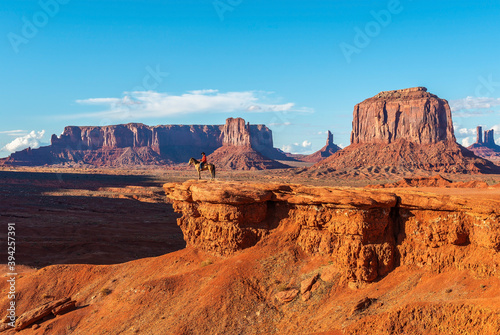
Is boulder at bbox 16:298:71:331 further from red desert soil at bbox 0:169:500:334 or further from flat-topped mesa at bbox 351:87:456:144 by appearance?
flat-topped mesa at bbox 351:87:456:144

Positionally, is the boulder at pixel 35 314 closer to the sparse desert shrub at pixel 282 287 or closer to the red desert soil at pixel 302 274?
the red desert soil at pixel 302 274

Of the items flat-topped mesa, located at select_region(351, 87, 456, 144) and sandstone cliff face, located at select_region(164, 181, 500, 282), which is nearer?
sandstone cliff face, located at select_region(164, 181, 500, 282)

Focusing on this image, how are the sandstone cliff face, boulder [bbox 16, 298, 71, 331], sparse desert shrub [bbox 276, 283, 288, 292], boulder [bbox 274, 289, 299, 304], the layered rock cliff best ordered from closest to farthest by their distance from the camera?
the sandstone cliff face
boulder [bbox 274, 289, 299, 304]
sparse desert shrub [bbox 276, 283, 288, 292]
boulder [bbox 16, 298, 71, 331]
the layered rock cliff

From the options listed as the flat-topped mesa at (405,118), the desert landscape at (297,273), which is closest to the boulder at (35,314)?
the desert landscape at (297,273)

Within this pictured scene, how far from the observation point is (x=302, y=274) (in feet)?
47.8

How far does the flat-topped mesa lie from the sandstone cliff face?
130 meters

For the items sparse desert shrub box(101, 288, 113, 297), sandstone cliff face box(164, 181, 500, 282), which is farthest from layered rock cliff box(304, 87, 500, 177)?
sparse desert shrub box(101, 288, 113, 297)

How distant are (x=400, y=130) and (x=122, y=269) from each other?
5294 inches

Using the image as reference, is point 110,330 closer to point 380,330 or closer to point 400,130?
point 380,330

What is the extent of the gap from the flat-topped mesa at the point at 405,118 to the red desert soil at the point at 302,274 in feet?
422

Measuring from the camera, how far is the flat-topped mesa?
132 m

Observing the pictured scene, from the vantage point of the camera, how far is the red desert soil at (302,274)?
11.8 metres

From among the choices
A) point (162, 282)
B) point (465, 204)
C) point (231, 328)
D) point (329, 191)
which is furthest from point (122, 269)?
point (465, 204)

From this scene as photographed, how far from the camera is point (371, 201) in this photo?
43.5ft
